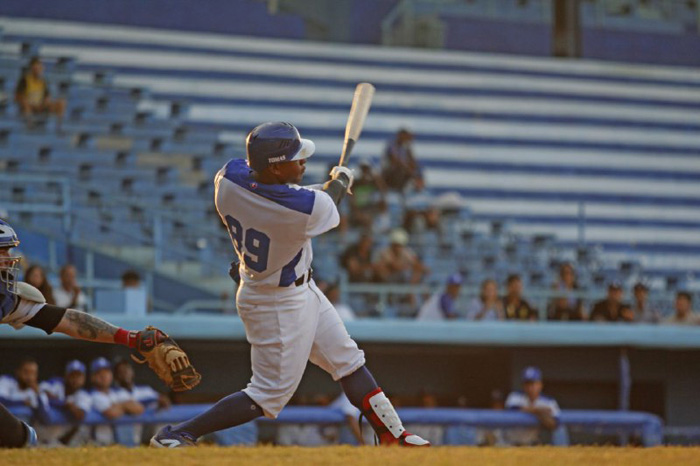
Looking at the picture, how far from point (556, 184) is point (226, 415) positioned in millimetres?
14379

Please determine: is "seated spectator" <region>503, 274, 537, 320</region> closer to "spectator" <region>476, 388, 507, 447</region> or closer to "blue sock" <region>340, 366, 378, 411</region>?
"spectator" <region>476, 388, 507, 447</region>

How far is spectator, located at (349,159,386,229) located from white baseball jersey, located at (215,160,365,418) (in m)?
7.41

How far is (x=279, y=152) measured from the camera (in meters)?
5.75

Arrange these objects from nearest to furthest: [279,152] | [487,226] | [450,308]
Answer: [279,152] < [450,308] < [487,226]

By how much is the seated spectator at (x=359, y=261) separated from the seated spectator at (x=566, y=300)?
5.62 feet

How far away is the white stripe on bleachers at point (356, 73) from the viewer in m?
19.5

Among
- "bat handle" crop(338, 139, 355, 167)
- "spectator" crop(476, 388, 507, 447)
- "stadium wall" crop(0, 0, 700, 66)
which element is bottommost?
"spectator" crop(476, 388, 507, 447)

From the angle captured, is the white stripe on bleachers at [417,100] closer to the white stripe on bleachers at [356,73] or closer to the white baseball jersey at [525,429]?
the white stripe on bleachers at [356,73]

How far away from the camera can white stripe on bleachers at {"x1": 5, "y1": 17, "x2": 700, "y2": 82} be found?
19.7 m

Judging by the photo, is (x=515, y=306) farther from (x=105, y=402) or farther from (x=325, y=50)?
(x=325, y=50)

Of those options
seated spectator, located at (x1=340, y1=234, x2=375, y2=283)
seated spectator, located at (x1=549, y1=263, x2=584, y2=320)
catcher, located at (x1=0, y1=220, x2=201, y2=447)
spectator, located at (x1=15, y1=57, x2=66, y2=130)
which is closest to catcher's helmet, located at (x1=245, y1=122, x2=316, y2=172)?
catcher, located at (x1=0, y1=220, x2=201, y2=447)

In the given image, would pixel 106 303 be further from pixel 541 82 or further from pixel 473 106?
pixel 541 82

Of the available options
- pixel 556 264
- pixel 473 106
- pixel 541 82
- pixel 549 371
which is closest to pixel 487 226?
pixel 556 264

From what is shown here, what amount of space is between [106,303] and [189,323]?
2.17ft
